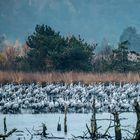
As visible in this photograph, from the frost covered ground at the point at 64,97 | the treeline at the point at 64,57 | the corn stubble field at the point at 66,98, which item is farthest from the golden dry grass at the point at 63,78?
the treeline at the point at 64,57

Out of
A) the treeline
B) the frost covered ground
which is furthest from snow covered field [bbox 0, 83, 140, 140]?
the treeline

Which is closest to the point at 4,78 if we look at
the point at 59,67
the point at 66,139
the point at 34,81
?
the point at 34,81

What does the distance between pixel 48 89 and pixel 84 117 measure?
9.99 m

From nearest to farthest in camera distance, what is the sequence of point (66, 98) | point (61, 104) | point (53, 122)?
point (53, 122)
point (61, 104)
point (66, 98)

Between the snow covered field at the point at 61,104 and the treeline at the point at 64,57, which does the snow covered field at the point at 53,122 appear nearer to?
the snow covered field at the point at 61,104

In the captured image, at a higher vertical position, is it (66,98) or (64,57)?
(64,57)

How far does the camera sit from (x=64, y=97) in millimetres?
33938

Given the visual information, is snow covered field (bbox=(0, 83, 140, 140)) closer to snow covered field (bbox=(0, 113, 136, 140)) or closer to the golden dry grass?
snow covered field (bbox=(0, 113, 136, 140))

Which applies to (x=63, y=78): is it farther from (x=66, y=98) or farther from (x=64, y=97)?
(x=66, y=98)

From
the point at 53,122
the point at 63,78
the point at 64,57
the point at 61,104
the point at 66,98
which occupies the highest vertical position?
the point at 64,57

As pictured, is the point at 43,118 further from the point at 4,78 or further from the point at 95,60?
the point at 95,60

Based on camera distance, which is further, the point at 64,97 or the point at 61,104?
the point at 64,97

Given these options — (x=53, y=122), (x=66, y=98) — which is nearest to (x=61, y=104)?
(x=66, y=98)

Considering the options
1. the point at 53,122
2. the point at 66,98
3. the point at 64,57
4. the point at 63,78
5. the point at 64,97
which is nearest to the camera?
the point at 53,122
